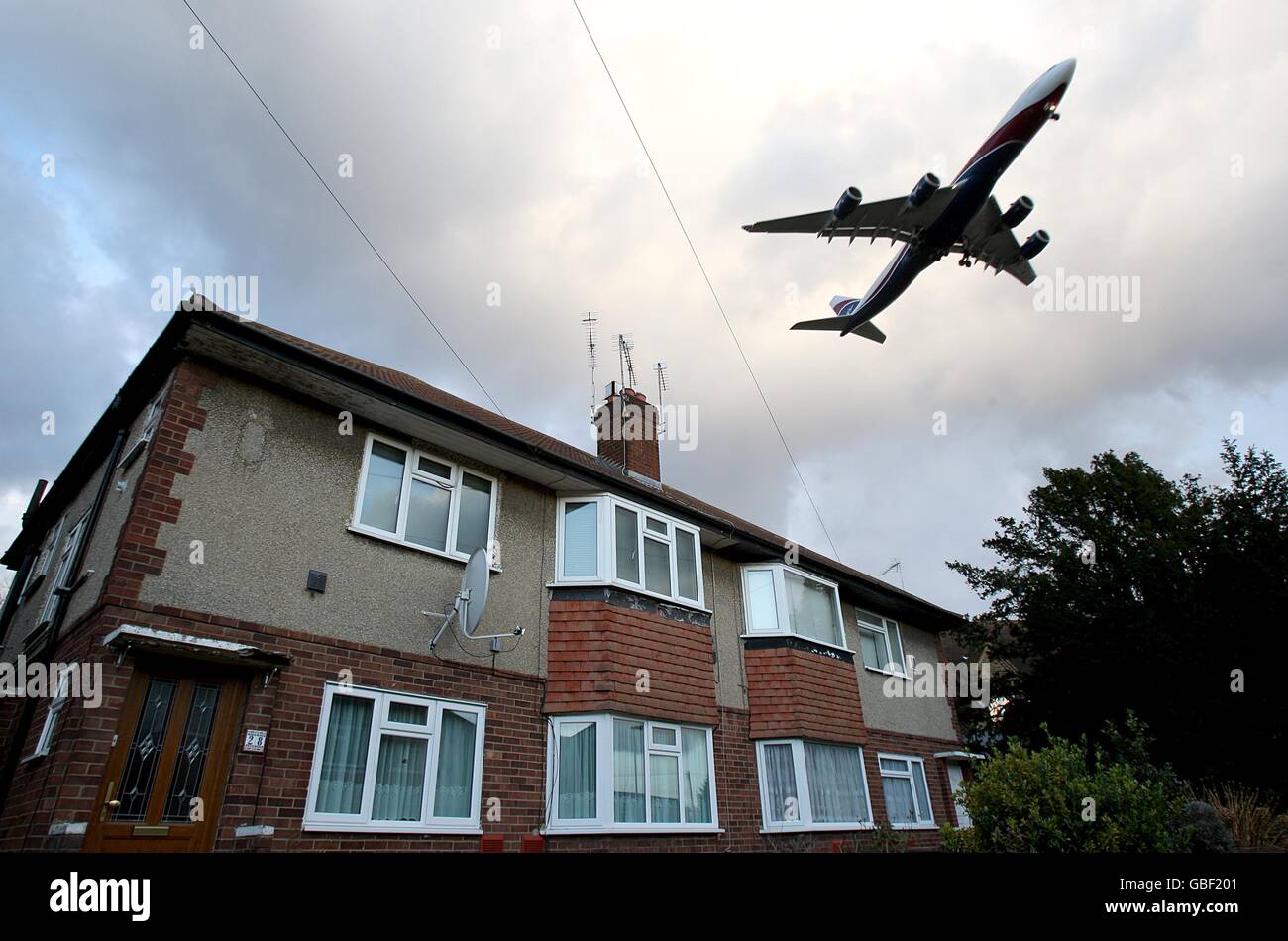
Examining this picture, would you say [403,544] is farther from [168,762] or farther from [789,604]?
[789,604]

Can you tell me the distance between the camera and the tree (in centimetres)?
1389

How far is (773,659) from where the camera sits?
11.6 m

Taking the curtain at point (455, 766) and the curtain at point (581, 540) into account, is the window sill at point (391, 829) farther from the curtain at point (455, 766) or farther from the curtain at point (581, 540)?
the curtain at point (581, 540)

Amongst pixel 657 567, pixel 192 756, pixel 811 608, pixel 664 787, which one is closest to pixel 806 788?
pixel 664 787

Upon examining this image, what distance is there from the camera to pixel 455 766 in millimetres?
7625

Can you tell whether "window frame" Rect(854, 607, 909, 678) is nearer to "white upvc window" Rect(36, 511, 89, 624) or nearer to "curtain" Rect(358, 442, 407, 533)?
"curtain" Rect(358, 442, 407, 533)

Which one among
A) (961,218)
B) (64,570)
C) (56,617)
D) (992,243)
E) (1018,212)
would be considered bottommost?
(56,617)

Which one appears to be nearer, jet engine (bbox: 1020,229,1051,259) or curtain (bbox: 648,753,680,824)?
curtain (bbox: 648,753,680,824)

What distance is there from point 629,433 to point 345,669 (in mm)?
8127

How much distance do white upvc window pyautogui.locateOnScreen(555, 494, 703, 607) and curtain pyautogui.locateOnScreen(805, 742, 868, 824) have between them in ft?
10.3

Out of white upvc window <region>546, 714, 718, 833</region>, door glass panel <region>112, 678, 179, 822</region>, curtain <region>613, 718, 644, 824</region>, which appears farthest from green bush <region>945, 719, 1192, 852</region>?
door glass panel <region>112, 678, 179, 822</region>

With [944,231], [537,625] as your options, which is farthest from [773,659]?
[944,231]
